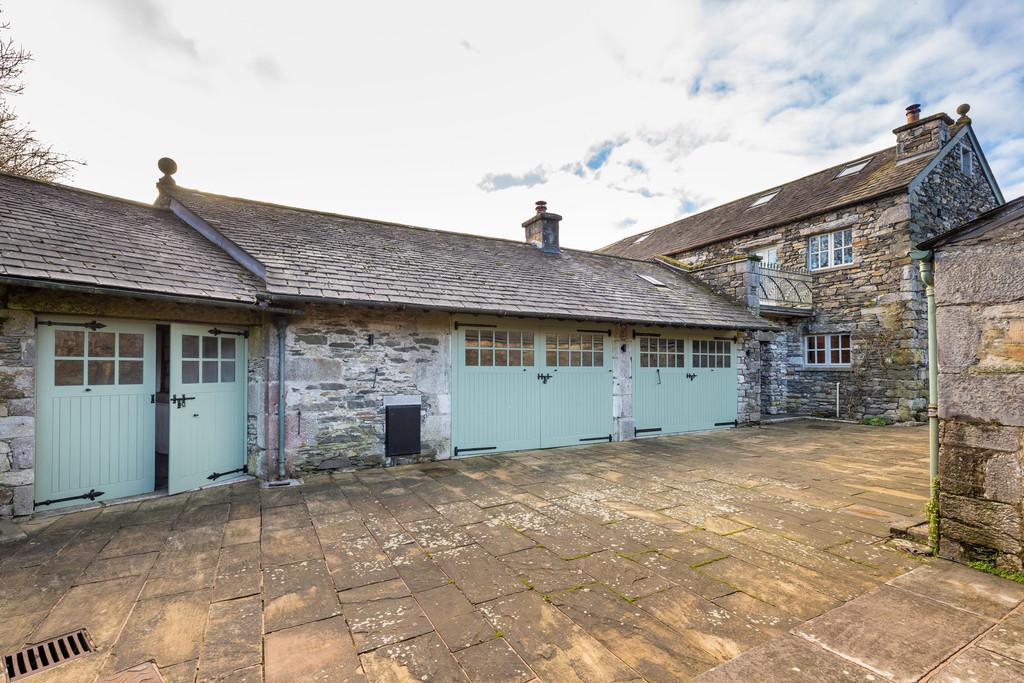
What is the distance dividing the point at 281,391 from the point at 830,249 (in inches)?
561

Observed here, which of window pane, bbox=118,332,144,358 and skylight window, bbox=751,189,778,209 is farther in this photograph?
skylight window, bbox=751,189,778,209

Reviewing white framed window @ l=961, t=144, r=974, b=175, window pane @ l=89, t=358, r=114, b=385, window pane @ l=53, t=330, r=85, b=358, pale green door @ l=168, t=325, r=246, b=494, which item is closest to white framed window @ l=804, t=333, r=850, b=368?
white framed window @ l=961, t=144, r=974, b=175

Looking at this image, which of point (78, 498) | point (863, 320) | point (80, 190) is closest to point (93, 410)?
point (78, 498)

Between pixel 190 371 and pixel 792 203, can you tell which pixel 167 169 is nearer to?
pixel 190 371

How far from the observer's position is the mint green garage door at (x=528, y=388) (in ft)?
25.4

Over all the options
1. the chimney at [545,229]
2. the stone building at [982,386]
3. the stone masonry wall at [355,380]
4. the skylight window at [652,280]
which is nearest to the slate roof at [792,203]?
the skylight window at [652,280]

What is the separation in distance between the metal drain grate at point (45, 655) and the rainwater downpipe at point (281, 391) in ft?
11.9

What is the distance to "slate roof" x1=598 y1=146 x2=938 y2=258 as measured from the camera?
473 inches

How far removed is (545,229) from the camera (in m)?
12.1

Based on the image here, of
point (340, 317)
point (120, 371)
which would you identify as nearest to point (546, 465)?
point (340, 317)

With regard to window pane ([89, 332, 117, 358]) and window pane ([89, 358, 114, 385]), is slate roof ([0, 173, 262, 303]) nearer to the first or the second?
window pane ([89, 332, 117, 358])

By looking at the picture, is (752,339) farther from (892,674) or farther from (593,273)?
(892,674)

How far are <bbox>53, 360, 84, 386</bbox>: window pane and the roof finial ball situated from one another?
4743mm

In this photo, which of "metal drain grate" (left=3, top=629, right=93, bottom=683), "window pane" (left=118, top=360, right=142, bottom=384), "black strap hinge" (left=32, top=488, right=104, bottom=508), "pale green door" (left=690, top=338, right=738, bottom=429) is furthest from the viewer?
"pale green door" (left=690, top=338, right=738, bottom=429)
